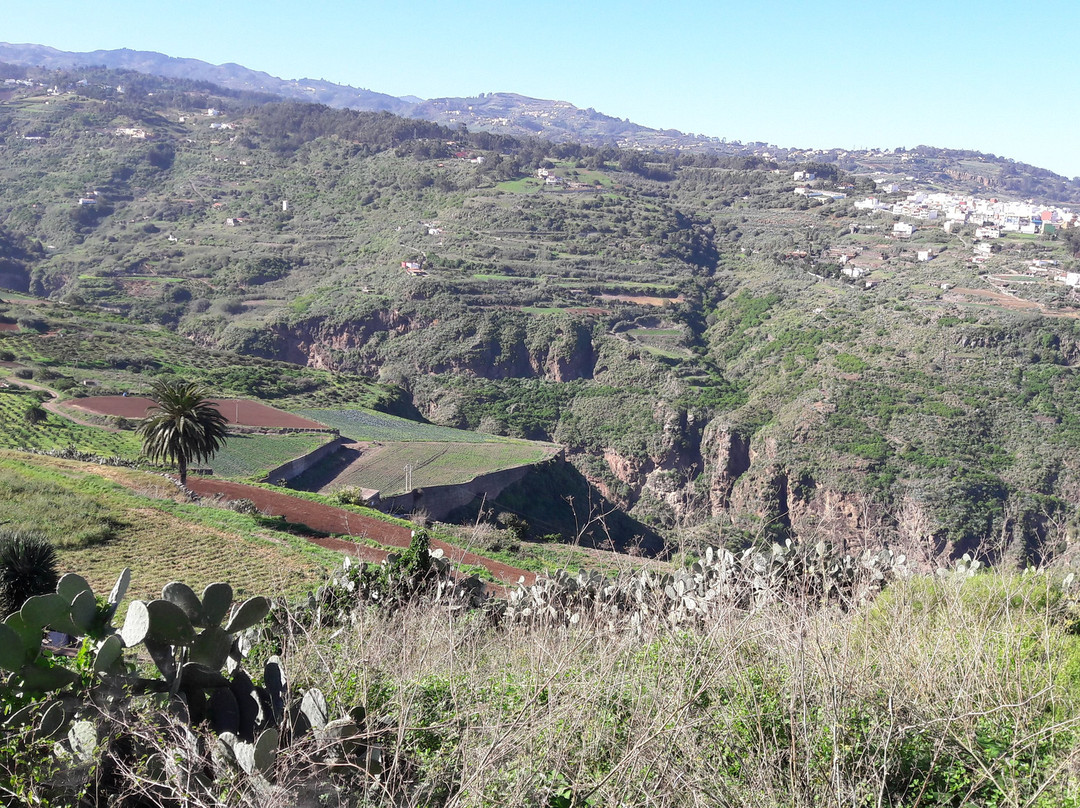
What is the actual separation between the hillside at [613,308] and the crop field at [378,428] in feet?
8.58

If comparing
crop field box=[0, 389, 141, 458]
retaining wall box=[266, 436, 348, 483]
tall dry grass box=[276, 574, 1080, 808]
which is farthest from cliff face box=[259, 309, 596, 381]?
tall dry grass box=[276, 574, 1080, 808]

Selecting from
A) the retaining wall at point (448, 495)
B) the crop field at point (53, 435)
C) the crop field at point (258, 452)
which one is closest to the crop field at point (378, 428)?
the crop field at point (258, 452)

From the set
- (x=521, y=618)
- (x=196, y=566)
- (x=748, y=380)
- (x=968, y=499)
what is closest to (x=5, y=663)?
(x=521, y=618)

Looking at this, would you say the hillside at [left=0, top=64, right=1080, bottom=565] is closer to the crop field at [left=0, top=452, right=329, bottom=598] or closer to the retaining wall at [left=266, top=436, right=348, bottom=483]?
the retaining wall at [left=266, top=436, right=348, bottom=483]

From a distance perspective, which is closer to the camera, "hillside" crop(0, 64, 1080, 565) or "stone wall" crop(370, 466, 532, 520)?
"stone wall" crop(370, 466, 532, 520)

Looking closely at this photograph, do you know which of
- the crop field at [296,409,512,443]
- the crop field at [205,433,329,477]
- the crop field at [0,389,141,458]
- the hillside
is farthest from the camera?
the hillside

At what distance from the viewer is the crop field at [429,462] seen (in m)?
29.1

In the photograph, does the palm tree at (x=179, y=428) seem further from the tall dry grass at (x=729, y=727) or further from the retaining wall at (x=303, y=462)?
the tall dry grass at (x=729, y=727)

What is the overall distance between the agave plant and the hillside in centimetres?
1432

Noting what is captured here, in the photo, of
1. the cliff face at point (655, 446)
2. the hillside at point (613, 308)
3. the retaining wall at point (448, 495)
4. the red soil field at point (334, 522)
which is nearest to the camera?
the red soil field at point (334, 522)

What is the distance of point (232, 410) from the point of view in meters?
33.9

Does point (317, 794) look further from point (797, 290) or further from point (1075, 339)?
point (797, 290)

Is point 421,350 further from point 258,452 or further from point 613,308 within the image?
point 258,452

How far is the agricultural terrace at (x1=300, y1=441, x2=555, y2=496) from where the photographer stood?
2908 centimetres
